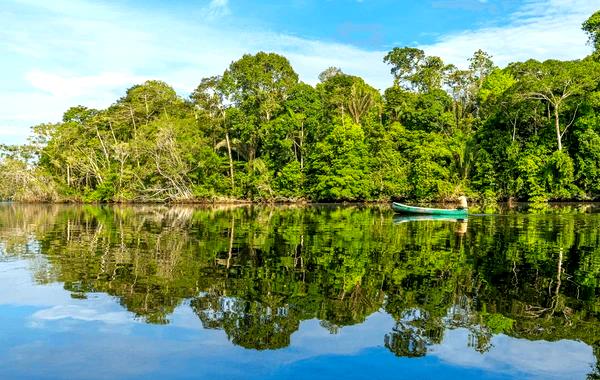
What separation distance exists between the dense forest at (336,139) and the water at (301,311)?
37.8 m

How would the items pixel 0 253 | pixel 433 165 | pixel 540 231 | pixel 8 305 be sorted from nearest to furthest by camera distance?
pixel 8 305 < pixel 0 253 < pixel 540 231 < pixel 433 165

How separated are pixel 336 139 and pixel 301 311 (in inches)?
2093

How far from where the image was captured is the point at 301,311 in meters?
10.3

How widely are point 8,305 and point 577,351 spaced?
1101 centimetres

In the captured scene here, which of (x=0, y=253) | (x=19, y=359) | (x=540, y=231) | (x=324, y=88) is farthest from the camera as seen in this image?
(x=324, y=88)

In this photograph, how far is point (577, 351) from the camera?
324 inches

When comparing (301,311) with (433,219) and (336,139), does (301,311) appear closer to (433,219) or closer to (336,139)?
(433,219)

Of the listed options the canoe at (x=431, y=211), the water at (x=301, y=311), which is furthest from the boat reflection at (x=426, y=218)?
the water at (x=301, y=311)

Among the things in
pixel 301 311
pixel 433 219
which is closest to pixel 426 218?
pixel 433 219

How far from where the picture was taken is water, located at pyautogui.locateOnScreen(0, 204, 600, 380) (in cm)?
770

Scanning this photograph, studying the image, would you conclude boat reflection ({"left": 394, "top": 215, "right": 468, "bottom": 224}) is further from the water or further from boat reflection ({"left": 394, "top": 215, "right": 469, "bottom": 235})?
the water

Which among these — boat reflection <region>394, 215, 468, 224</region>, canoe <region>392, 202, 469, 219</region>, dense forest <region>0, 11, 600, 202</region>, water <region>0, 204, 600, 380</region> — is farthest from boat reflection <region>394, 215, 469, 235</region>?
dense forest <region>0, 11, 600, 202</region>

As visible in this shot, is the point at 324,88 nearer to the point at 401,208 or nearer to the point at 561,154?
the point at 561,154

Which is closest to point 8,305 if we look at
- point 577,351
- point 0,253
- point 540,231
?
point 0,253
